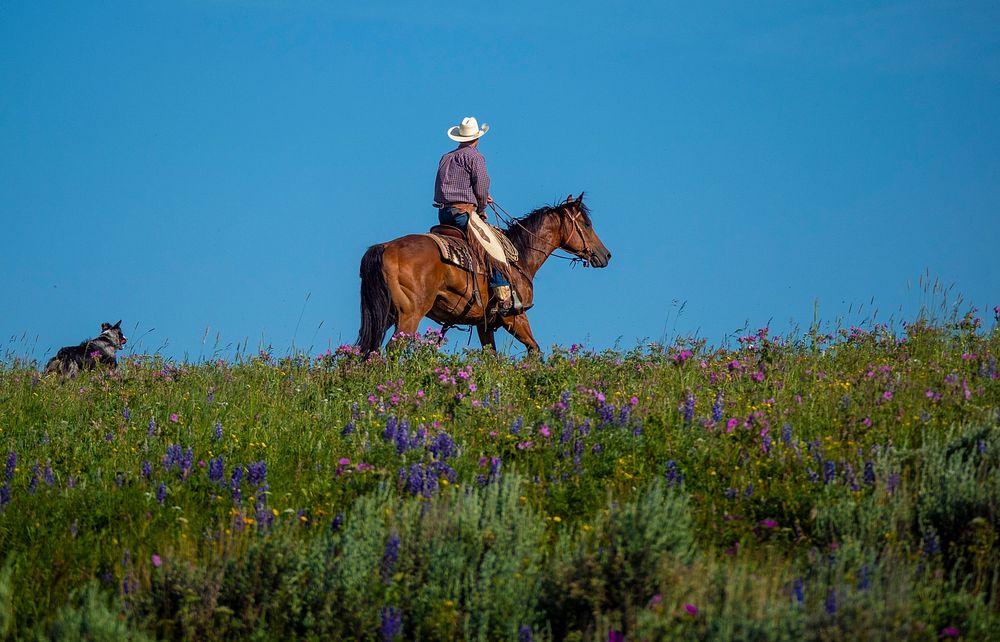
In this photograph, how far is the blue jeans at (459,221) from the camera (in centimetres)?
1461

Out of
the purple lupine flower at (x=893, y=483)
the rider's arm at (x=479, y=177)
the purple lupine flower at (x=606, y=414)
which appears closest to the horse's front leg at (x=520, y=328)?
the rider's arm at (x=479, y=177)

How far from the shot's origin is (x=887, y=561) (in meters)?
4.80

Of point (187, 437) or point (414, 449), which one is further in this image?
point (187, 437)

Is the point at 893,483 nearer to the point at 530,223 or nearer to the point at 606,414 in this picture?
the point at 606,414

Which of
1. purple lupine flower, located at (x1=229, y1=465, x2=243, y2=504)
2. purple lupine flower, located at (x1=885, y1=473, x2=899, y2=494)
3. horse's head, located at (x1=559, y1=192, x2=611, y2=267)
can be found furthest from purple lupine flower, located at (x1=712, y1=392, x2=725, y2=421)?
horse's head, located at (x1=559, y1=192, x2=611, y2=267)

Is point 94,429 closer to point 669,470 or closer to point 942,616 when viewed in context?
point 669,470

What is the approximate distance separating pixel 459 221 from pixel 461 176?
62 centimetres

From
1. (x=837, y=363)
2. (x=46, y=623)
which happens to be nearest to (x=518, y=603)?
(x=46, y=623)

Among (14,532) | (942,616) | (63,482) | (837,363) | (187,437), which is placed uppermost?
(837,363)

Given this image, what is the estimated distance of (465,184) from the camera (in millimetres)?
14641

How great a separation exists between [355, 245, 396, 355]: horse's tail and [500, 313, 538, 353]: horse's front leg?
2.33m

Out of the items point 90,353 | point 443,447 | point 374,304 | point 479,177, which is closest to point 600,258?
point 479,177

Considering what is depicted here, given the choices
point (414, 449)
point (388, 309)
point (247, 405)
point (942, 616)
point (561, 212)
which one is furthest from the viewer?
point (561, 212)

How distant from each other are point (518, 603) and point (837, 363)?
608 centimetres
